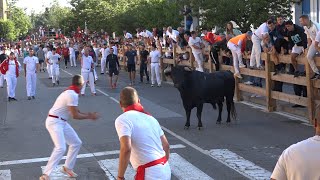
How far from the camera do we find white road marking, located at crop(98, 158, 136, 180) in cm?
Answer: 888

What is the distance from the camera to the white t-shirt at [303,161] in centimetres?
402

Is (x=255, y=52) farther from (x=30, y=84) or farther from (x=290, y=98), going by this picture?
(x=30, y=84)

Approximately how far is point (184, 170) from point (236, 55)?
31.1 ft

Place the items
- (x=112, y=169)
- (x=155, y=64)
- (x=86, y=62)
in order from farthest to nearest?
(x=155, y=64)
(x=86, y=62)
(x=112, y=169)

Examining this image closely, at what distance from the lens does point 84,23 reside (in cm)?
6775

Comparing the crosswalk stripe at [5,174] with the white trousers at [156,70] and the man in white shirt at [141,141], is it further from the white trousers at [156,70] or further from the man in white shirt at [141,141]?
the white trousers at [156,70]

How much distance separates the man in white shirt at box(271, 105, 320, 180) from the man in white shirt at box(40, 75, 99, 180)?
16.5 feet

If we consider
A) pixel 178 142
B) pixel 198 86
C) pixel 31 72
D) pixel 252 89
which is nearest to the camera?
pixel 178 142

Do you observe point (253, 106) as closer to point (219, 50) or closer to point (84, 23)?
point (219, 50)

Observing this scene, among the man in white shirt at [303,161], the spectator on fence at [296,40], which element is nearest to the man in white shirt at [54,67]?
the spectator on fence at [296,40]

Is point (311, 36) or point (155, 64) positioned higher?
point (311, 36)

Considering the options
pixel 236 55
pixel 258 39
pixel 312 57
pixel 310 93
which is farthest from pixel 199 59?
pixel 312 57

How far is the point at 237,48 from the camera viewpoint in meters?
17.9

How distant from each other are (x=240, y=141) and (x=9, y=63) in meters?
12.8
